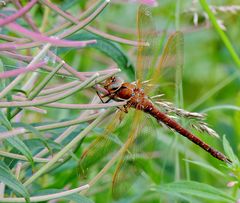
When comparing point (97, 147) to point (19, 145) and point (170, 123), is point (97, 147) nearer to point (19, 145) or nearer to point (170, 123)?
point (170, 123)

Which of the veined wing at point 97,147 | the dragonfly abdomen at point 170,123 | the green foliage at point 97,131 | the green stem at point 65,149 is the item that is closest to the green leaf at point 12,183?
the green foliage at point 97,131

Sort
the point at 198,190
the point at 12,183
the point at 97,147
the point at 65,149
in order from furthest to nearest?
1. the point at 97,147
2. the point at 198,190
3. the point at 65,149
4. the point at 12,183

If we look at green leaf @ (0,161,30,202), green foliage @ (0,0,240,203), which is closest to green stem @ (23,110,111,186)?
green foliage @ (0,0,240,203)

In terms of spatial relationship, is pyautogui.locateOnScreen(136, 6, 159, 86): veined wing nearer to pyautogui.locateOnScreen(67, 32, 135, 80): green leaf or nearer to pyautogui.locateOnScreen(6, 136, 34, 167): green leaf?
pyautogui.locateOnScreen(67, 32, 135, 80): green leaf

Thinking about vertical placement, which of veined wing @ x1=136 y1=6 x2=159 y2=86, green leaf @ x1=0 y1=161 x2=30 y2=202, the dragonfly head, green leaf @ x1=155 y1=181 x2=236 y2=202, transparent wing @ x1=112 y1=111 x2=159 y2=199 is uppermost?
veined wing @ x1=136 y1=6 x2=159 y2=86

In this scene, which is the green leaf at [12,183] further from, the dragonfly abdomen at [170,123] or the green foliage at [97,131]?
the dragonfly abdomen at [170,123]

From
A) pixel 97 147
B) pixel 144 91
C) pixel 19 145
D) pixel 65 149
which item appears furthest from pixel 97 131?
pixel 19 145
